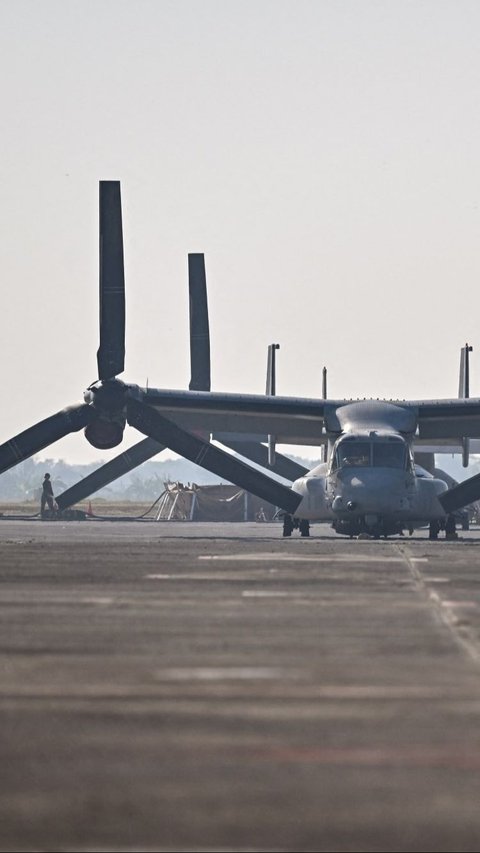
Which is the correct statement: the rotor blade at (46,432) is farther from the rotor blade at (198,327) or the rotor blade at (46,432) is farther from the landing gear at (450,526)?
the rotor blade at (198,327)

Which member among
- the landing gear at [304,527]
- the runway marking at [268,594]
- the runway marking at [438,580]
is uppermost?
the landing gear at [304,527]

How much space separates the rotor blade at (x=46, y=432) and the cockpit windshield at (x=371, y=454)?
915 cm

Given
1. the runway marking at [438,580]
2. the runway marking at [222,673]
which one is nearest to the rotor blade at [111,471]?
the runway marking at [438,580]

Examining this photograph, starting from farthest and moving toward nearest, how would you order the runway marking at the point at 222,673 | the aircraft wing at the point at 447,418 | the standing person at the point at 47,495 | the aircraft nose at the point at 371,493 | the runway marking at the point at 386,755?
the standing person at the point at 47,495, the aircraft wing at the point at 447,418, the aircraft nose at the point at 371,493, the runway marking at the point at 222,673, the runway marking at the point at 386,755

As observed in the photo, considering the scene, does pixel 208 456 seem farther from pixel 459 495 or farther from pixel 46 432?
pixel 459 495

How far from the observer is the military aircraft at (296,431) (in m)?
43.2

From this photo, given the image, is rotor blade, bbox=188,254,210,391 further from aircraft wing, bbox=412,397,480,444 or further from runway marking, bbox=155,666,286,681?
runway marking, bbox=155,666,286,681

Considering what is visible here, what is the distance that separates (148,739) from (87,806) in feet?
5.30

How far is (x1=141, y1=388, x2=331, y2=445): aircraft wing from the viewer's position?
49438 mm

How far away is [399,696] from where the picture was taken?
1016 cm

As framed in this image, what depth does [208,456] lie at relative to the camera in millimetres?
47438

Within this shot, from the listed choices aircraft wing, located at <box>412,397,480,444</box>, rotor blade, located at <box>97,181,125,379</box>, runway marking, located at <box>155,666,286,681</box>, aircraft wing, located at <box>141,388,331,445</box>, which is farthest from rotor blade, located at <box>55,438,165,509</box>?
runway marking, located at <box>155,666,286,681</box>

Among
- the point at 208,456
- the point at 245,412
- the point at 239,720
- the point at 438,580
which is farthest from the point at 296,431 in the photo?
the point at 239,720

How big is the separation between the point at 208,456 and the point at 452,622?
107 feet
